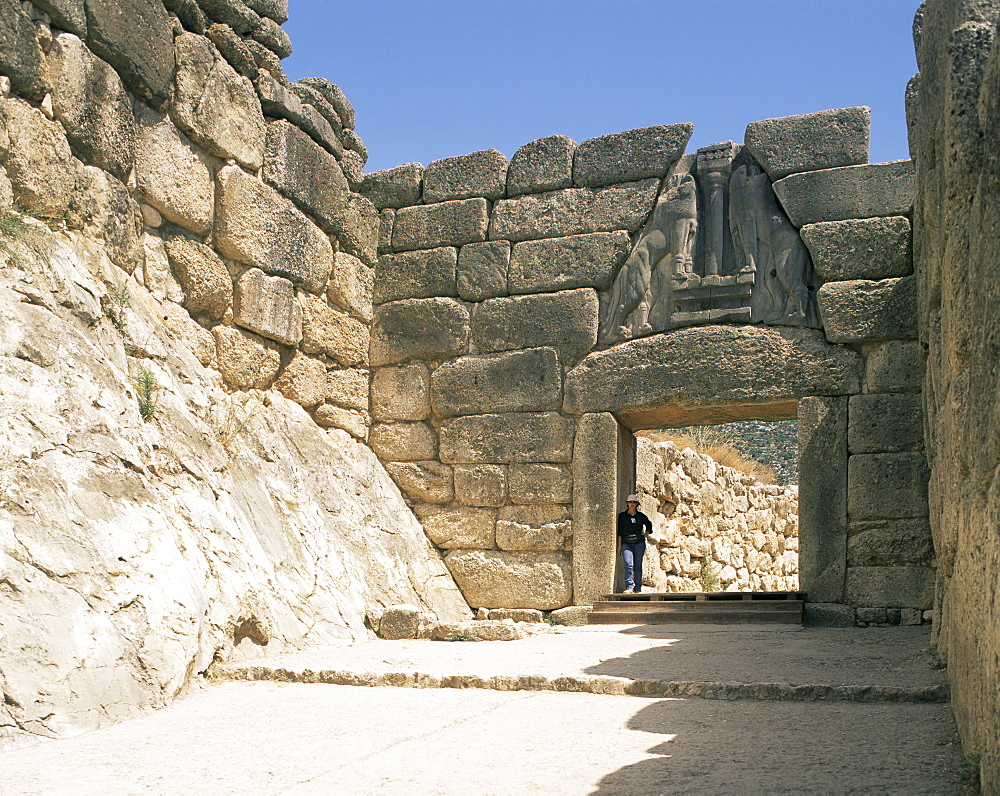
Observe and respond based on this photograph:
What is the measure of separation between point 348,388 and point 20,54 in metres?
3.60

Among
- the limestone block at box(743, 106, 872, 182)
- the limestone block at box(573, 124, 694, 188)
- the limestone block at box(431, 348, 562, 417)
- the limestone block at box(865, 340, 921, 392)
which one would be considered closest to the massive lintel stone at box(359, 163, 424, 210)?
the limestone block at box(573, 124, 694, 188)

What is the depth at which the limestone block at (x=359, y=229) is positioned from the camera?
8039 millimetres

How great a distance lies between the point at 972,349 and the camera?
2.26 metres

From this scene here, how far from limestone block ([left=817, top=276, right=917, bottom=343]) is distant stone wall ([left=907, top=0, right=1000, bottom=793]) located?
11.3 feet

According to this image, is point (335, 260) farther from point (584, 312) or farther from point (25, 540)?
point (25, 540)

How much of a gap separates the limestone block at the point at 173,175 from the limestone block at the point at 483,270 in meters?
2.26

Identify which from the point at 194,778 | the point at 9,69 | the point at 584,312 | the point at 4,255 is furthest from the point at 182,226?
the point at 194,778

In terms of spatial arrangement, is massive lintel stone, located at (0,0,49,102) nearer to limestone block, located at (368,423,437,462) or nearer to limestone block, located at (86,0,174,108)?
limestone block, located at (86,0,174,108)

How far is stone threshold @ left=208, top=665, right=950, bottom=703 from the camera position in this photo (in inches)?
146

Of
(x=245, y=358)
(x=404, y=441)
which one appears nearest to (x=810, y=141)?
(x=404, y=441)

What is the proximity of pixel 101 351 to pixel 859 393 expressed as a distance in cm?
494

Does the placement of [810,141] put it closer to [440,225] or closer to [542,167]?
[542,167]

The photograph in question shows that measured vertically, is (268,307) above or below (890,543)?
above

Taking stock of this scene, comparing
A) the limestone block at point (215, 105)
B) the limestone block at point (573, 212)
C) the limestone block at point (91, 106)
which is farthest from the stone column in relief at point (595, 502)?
the limestone block at point (91, 106)
